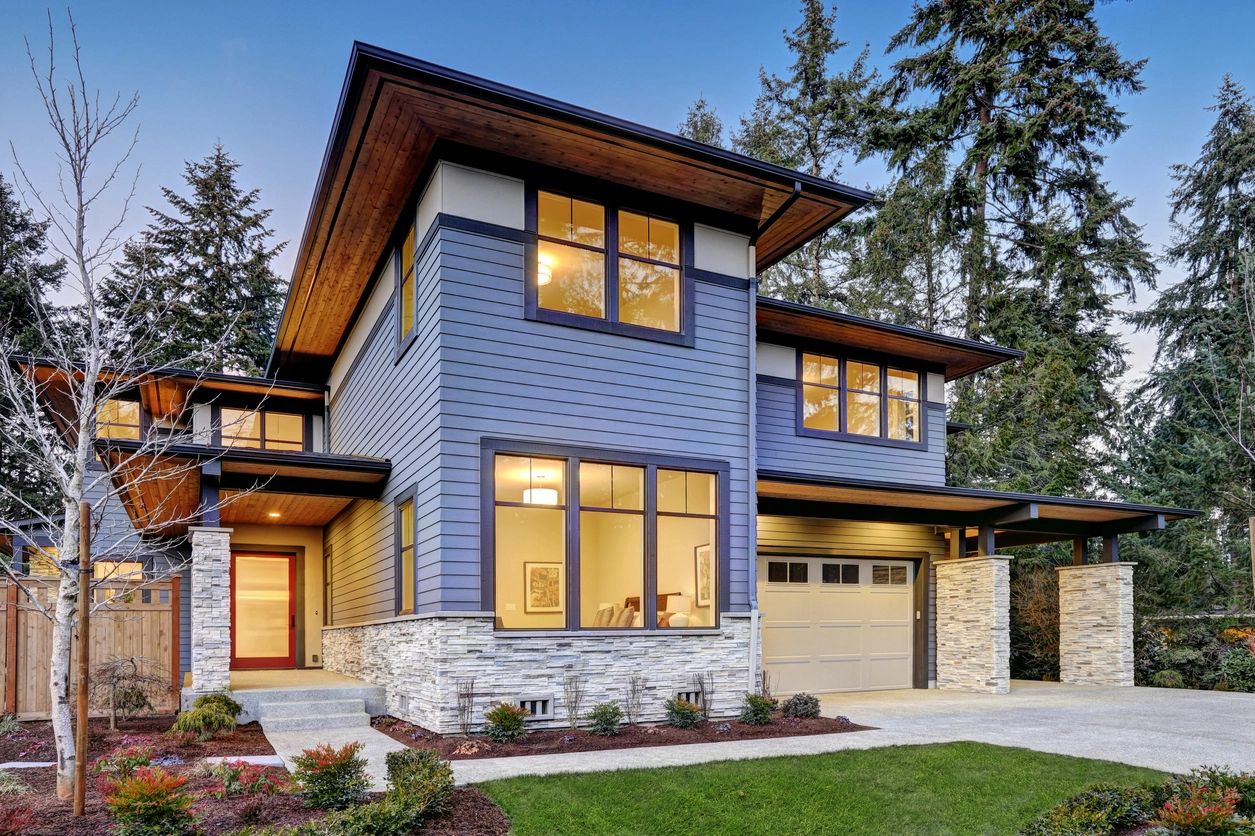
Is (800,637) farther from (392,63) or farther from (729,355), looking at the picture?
(392,63)

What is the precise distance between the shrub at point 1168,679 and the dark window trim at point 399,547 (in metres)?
12.8

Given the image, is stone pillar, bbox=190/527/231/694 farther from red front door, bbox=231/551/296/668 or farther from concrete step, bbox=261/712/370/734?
red front door, bbox=231/551/296/668

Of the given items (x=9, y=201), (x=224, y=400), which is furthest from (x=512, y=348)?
(x=9, y=201)

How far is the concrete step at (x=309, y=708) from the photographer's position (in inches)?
346

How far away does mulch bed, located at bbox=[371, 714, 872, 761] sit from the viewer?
7.45m

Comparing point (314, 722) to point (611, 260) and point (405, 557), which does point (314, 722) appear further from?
point (611, 260)

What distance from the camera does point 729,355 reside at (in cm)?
1022

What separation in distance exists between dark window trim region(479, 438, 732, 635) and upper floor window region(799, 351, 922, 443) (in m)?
3.78

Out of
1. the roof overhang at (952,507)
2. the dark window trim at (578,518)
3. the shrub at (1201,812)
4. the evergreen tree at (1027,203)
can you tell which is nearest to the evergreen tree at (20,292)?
the dark window trim at (578,518)

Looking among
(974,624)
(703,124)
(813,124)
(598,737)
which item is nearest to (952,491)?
(974,624)

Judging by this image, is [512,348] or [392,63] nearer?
[392,63]

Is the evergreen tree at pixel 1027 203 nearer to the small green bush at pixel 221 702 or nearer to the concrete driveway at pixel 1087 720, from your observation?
the concrete driveway at pixel 1087 720

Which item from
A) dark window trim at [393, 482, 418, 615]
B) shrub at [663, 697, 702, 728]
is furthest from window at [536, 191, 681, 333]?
shrub at [663, 697, 702, 728]

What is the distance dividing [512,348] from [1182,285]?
2194cm
